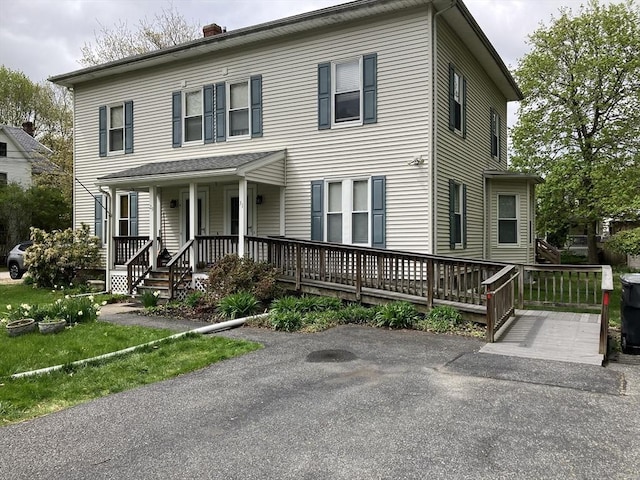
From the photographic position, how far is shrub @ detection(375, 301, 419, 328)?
871 cm

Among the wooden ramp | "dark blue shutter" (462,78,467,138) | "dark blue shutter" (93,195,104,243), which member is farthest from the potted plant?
"dark blue shutter" (462,78,467,138)

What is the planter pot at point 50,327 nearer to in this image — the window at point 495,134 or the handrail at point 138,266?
the handrail at point 138,266

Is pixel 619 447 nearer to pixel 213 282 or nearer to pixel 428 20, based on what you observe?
pixel 213 282

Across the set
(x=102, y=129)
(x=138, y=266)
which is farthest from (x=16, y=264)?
(x=138, y=266)

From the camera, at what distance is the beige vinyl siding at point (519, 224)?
15.0m

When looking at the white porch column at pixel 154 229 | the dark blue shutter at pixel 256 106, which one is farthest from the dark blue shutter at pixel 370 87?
the white porch column at pixel 154 229

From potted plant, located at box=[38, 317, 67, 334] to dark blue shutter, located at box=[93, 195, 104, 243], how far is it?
8131mm

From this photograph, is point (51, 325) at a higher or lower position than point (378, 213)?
lower

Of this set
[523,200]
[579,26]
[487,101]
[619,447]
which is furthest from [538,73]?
[619,447]

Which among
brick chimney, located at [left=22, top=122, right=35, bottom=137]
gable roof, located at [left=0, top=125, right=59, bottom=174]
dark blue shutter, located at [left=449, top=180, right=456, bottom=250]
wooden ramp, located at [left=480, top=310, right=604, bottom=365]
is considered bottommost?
wooden ramp, located at [left=480, top=310, right=604, bottom=365]

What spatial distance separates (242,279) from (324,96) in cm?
513

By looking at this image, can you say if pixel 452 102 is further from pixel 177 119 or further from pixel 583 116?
pixel 583 116

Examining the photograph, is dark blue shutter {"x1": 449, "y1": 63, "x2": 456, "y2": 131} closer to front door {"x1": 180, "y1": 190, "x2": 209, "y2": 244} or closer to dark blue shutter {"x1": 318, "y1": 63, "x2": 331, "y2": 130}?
dark blue shutter {"x1": 318, "y1": 63, "x2": 331, "y2": 130}

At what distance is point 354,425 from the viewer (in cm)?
430
